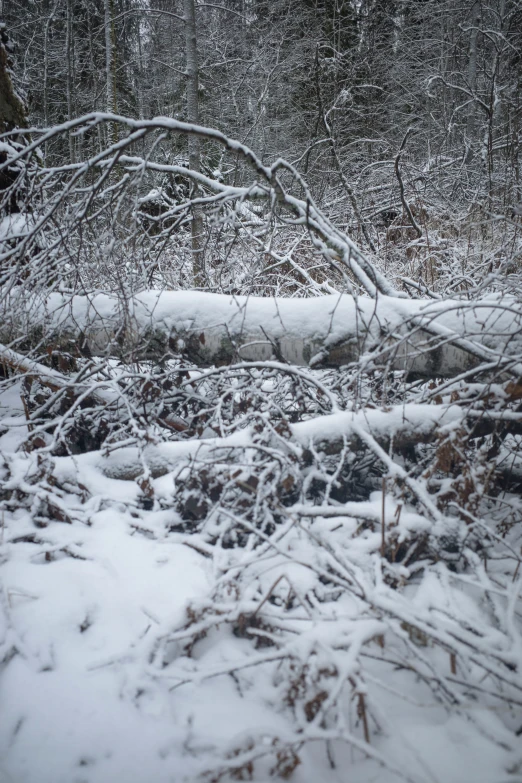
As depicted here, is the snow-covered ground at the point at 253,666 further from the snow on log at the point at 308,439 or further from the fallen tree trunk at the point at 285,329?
the fallen tree trunk at the point at 285,329

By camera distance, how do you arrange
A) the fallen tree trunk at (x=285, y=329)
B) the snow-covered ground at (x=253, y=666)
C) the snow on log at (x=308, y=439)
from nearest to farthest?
the snow-covered ground at (x=253, y=666)
the snow on log at (x=308, y=439)
the fallen tree trunk at (x=285, y=329)

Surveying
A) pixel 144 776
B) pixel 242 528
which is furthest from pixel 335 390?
pixel 144 776

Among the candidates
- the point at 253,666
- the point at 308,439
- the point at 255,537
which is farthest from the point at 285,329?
the point at 253,666

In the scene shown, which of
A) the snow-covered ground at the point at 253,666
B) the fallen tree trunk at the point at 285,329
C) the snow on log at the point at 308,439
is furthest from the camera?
the fallen tree trunk at the point at 285,329

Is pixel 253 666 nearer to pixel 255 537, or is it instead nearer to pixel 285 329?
pixel 255 537

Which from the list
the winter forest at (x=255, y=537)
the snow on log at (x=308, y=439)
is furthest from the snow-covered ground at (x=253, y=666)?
the snow on log at (x=308, y=439)

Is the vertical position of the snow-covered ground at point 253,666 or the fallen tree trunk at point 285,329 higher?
the fallen tree trunk at point 285,329

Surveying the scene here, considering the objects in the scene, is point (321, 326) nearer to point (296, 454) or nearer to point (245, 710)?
point (296, 454)

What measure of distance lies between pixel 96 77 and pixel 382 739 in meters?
15.5

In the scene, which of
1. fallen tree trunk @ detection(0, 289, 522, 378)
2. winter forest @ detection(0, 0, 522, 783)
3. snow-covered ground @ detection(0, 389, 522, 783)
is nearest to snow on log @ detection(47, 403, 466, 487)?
winter forest @ detection(0, 0, 522, 783)

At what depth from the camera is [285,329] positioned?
2.38 meters

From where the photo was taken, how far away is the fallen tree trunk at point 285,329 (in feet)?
7.13

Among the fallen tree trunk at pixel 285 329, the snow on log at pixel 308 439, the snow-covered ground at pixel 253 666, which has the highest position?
the fallen tree trunk at pixel 285 329

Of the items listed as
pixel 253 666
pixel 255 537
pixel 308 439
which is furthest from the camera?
pixel 308 439
